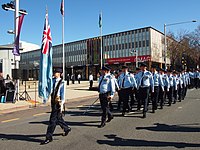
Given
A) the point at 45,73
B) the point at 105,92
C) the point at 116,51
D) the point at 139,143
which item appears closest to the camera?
the point at 139,143

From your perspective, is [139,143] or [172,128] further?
[172,128]

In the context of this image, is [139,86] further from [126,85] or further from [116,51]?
[116,51]

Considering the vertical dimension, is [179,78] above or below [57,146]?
above

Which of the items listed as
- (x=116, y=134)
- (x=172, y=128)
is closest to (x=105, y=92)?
(x=116, y=134)

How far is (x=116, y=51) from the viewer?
253 feet

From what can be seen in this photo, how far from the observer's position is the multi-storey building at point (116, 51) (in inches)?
2756

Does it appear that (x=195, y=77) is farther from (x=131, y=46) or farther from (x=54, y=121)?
(x=131, y=46)

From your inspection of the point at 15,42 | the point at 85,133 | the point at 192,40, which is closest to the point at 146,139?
the point at 85,133

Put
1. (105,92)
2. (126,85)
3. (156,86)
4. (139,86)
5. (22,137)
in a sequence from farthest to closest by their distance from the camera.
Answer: (156,86)
(126,85)
(139,86)
(105,92)
(22,137)

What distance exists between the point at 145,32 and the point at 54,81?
66.3m

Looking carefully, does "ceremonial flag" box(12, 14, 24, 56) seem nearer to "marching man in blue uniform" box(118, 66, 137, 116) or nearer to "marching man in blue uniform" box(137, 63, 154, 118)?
"marching man in blue uniform" box(118, 66, 137, 116)

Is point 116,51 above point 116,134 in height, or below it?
above

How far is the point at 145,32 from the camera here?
2783 inches

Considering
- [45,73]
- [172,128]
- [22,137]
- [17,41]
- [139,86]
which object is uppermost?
[17,41]
